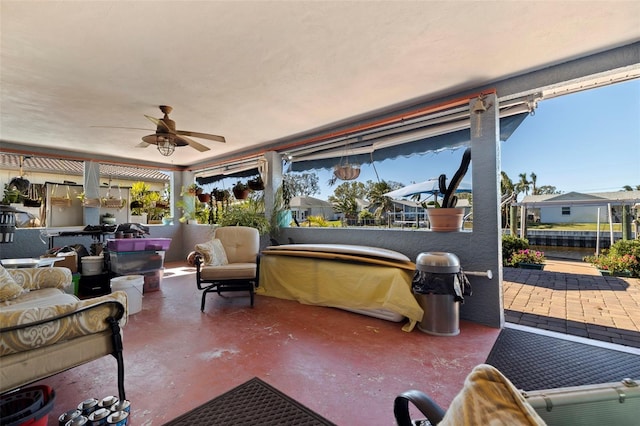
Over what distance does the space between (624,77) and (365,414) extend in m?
3.90

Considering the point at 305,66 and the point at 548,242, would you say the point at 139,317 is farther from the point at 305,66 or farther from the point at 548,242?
the point at 548,242

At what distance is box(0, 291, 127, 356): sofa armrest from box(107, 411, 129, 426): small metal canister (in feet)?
1.62

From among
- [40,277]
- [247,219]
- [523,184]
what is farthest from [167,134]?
[523,184]

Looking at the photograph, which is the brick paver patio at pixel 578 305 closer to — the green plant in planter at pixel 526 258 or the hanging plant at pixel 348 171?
the green plant in planter at pixel 526 258

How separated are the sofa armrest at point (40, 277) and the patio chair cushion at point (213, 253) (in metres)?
1.45

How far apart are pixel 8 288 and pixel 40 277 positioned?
1.38 ft

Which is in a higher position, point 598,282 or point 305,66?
point 305,66

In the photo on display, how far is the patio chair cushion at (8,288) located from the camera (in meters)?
2.25

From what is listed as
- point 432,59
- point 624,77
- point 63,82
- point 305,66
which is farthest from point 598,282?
point 63,82

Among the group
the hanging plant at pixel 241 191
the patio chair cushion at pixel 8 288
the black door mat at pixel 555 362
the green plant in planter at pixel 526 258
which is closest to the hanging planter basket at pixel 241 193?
the hanging plant at pixel 241 191

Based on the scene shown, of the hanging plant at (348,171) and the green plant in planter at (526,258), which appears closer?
the hanging plant at (348,171)

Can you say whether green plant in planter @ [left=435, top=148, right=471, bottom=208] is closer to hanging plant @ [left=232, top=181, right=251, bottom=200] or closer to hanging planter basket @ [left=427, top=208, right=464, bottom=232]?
hanging planter basket @ [left=427, top=208, right=464, bottom=232]

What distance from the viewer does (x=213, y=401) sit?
6.25 ft

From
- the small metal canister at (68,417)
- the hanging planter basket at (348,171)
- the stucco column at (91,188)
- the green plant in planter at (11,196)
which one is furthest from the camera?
the stucco column at (91,188)
